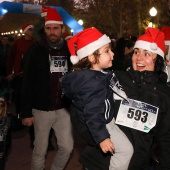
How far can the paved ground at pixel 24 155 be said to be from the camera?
549 centimetres

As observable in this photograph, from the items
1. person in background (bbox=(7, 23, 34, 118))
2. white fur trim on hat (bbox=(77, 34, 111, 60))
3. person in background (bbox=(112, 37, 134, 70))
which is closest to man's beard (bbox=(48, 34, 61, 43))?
white fur trim on hat (bbox=(77, 34, 111, 60))

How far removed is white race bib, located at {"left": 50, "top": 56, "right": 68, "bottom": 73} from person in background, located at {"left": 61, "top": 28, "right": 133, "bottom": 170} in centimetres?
144

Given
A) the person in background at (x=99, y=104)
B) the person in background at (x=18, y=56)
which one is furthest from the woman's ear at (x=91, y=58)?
the person in background at (x=18, y=56)

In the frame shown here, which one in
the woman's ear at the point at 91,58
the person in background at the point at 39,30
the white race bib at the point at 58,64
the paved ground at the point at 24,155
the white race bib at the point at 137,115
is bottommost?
the paved ground at the point at 24,155

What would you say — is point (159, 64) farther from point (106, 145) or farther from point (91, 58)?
point (106, 145)

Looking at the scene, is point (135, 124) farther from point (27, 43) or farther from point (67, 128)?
point (27, 43)

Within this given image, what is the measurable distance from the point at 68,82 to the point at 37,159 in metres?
1.94

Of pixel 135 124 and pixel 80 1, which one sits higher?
pixel 80 1

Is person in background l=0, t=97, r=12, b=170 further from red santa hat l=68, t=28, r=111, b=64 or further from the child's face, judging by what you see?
the child's face

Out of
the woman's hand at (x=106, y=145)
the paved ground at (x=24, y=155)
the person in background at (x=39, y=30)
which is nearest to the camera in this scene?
the woman's hand at (x=106, y=145)

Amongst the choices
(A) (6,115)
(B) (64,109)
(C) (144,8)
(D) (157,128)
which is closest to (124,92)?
(D) (157,128)

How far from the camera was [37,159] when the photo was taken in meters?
4.39

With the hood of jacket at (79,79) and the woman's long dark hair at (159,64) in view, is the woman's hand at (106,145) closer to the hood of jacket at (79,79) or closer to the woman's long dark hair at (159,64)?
the hood of jacket at (79,79)

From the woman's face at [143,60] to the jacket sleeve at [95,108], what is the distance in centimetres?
42
